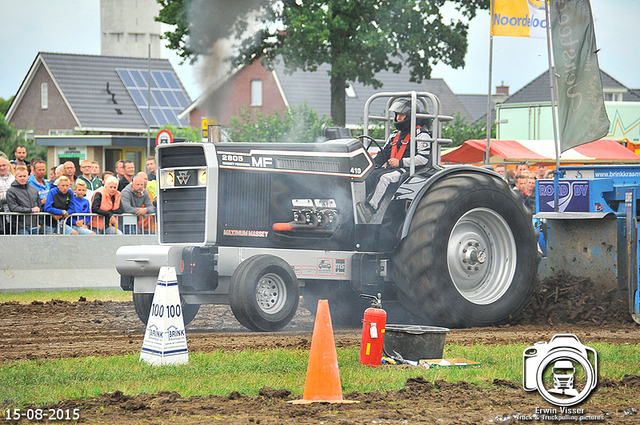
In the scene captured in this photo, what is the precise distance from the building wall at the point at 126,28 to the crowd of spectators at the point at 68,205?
2175 inches

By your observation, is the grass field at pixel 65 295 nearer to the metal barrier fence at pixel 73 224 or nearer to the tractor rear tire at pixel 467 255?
the metal barrier fence at pixel 73 224

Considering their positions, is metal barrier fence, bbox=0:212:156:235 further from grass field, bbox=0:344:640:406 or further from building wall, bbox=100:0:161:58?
building wall, bbox=100:0:161:58

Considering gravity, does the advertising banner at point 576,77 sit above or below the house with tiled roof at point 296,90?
below

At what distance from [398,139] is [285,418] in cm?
482

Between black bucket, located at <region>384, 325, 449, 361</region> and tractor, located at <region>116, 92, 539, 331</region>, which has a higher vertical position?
tractor, located at <region>116, 92, 539, 331</region>

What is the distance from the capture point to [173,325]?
6738 millimetres

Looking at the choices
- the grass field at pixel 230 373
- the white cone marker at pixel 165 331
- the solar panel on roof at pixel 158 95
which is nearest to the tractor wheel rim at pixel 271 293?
the grass field at pixel 230 373

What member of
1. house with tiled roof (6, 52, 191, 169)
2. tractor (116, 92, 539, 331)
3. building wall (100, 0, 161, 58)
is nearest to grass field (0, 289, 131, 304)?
tractor (116, 92, 539, 331)

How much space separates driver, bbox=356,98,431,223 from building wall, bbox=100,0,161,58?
60312mm

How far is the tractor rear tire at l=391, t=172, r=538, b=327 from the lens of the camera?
856cm

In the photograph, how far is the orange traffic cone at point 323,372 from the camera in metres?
5.44

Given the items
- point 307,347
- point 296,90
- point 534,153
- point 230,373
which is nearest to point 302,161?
point 307,347

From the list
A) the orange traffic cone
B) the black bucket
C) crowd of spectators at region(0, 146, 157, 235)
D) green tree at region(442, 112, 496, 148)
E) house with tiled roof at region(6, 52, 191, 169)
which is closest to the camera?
the orange traffic cone
